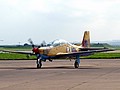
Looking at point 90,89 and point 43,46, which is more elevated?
point 43,46

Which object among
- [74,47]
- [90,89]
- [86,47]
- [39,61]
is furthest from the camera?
[86,47]

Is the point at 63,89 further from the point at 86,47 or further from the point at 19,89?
the point at 86,47

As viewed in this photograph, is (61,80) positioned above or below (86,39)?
below

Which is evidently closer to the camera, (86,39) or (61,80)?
(61,80)

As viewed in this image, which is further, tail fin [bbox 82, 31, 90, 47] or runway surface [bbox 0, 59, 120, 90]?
tail fin [bbox 82, 31, 90, 47]

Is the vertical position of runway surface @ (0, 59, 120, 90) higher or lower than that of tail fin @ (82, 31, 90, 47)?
lower

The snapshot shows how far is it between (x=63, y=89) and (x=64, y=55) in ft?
70.1

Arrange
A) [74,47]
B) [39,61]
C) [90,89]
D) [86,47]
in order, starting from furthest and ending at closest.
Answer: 1. [86,47]
2. [74,47]
3. [39,61]
4. [90,89]

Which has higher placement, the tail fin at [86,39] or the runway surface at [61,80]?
the tail fin at [86,39]

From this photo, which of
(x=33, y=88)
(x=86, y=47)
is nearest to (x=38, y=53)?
(x=86, y=47)

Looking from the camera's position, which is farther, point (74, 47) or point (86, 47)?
point (86, 47)

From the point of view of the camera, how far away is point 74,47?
132 ft

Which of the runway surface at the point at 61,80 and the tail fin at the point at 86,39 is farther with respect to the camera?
the tail fin at the point at 86,39

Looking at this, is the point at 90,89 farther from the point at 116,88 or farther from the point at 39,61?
the point at 39,61
